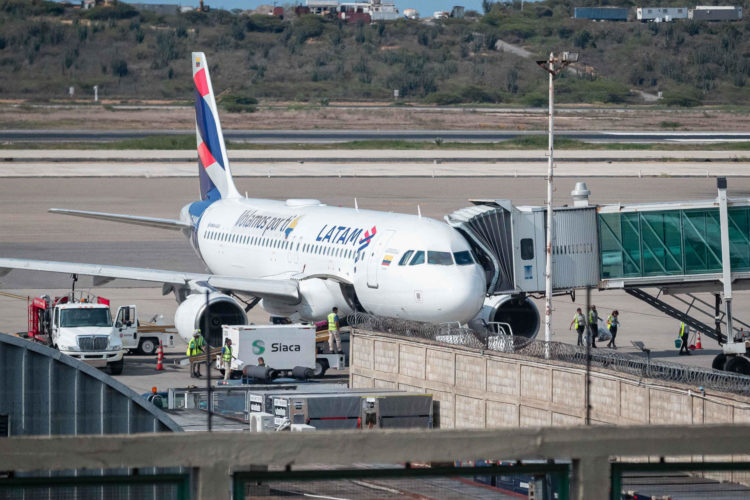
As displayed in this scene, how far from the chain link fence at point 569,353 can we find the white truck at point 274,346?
2.38 m

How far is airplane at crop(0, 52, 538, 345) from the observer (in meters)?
30.2

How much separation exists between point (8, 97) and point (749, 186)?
135 meters

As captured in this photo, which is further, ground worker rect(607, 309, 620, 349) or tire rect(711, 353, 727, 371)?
ground worker rect(607, 309, 620, 349)

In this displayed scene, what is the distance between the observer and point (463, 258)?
30.5 m

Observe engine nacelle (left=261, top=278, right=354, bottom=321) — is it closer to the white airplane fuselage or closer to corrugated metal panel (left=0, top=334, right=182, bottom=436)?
the white airplane fuselage

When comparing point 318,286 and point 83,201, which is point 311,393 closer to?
point 318,286

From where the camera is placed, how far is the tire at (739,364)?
3105 centimetres

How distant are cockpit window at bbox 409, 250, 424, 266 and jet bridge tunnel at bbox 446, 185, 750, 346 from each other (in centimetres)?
288

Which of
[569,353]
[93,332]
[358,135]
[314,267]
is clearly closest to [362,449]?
[569,353]

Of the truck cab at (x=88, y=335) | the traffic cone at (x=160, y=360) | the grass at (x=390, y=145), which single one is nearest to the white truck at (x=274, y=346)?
the traffic cone at (x=160, y=360)

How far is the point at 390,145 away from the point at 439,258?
97.9 m

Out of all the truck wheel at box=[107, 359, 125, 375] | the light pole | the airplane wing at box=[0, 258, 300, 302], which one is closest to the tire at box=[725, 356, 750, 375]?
the light pole

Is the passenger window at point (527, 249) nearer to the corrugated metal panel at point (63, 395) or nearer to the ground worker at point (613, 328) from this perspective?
the ground worker at point (613, 328)

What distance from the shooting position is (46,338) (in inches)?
1405
